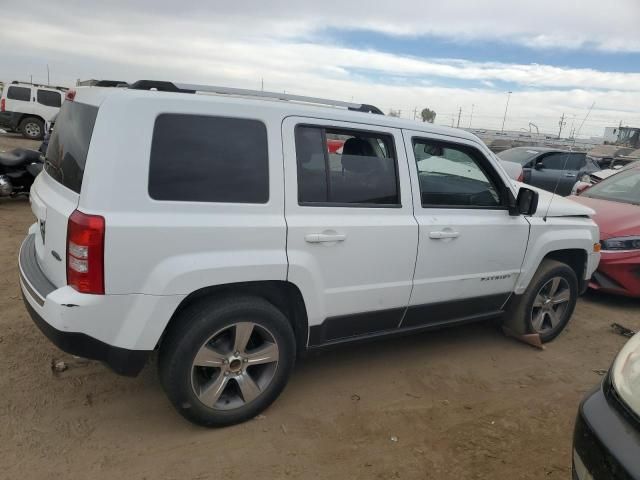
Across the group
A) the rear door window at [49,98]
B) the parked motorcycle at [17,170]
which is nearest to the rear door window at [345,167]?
the parked motorcycle at [17,170]

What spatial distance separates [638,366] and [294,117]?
210cm

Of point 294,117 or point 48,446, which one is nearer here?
point 48,446

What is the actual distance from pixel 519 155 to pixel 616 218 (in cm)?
645

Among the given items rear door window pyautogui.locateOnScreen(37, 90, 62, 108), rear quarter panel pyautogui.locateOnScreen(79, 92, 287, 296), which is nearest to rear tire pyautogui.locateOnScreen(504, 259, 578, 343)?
rear quarter panel pyautogui.locateOnScreen(79, 92, 287, 296)

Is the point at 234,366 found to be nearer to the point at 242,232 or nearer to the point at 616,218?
the point at 242,232

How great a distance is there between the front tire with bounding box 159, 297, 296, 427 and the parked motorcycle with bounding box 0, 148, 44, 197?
6456mm

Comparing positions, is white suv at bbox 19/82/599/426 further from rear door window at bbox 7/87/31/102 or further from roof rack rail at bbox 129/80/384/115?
rear door window at bbox 7/87/31/102

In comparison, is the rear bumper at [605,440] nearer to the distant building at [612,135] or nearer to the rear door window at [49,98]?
the rear door window at [49,98]

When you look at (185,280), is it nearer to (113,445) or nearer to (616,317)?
(113,445)

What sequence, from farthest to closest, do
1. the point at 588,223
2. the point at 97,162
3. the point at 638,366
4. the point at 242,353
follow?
the point at 588,223, the point at 242,353, the point at 97,162, the point at 638,366

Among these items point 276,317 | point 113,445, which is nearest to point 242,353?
point 276,317

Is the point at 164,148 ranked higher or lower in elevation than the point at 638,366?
higher

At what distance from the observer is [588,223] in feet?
14.4

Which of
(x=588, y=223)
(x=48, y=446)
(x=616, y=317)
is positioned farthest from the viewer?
(x=616, y=317)
